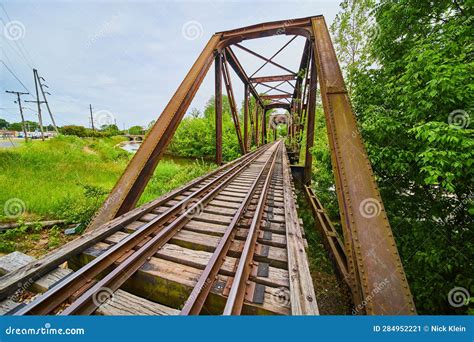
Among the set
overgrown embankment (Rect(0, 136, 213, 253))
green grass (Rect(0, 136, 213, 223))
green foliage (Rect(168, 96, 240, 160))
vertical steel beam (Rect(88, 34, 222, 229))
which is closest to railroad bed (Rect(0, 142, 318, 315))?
vertical steel beam (Rect(88, 34, 222, 229))

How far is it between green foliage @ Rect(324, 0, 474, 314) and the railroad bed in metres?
2.31

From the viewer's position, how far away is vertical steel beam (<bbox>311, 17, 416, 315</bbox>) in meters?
1.61

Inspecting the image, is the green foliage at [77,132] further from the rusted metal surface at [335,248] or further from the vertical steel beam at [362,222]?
the vertical steel beam at [362,222]

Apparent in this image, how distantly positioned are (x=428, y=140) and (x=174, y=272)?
12.3ft

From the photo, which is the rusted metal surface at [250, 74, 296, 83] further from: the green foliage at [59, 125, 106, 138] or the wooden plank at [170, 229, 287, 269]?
the green foliage at [59, 125, 106, 138]

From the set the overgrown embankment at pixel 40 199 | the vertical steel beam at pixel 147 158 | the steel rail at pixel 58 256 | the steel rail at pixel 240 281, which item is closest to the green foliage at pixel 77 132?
the overgrown embankment at pixel 40 199

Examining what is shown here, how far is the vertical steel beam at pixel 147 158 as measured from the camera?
2777mm

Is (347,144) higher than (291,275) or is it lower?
higher

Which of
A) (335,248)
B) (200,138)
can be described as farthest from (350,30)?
(200,138)

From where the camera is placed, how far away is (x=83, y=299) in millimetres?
1313

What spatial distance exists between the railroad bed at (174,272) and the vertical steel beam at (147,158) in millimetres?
331
